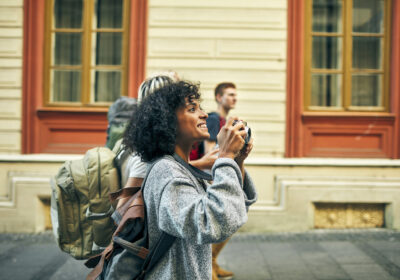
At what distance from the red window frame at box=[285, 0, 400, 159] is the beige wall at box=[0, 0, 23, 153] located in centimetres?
414

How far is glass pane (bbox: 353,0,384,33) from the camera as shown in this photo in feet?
22.4

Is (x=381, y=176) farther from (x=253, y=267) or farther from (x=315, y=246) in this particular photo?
(x=253, y=267)

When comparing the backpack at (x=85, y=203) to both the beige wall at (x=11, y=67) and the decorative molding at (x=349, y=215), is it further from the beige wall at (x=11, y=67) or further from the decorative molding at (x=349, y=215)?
the decorative molding at (x=349, y=215)

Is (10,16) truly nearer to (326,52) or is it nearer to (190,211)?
(326,52)

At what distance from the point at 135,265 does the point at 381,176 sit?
540 centimetres

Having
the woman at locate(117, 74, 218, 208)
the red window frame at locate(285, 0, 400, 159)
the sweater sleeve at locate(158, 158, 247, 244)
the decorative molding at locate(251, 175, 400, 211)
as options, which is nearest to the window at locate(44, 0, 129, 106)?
the red window frame at locate(285, 0, 400, 159)

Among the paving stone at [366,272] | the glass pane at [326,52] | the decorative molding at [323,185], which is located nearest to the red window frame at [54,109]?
the decorative molding at [323,185]

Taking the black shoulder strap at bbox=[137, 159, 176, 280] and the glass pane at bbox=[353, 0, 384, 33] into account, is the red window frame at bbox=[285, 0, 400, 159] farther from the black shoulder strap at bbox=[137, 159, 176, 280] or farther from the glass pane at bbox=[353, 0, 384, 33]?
the black shoulder strap at bbox=[137, 159, 176, 280]

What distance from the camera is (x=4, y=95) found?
256 inches

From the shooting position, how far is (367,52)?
6.87m

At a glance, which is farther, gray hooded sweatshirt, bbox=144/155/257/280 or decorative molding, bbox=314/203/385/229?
decorative molding, bbox=314/203/385/229

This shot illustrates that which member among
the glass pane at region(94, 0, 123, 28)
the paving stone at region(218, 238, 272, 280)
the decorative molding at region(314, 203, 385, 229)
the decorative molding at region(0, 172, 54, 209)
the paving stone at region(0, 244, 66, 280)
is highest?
the glass pane at region(94, 0, 123, 28)

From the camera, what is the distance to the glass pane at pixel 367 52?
22.5 ft

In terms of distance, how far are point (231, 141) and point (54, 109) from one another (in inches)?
216
